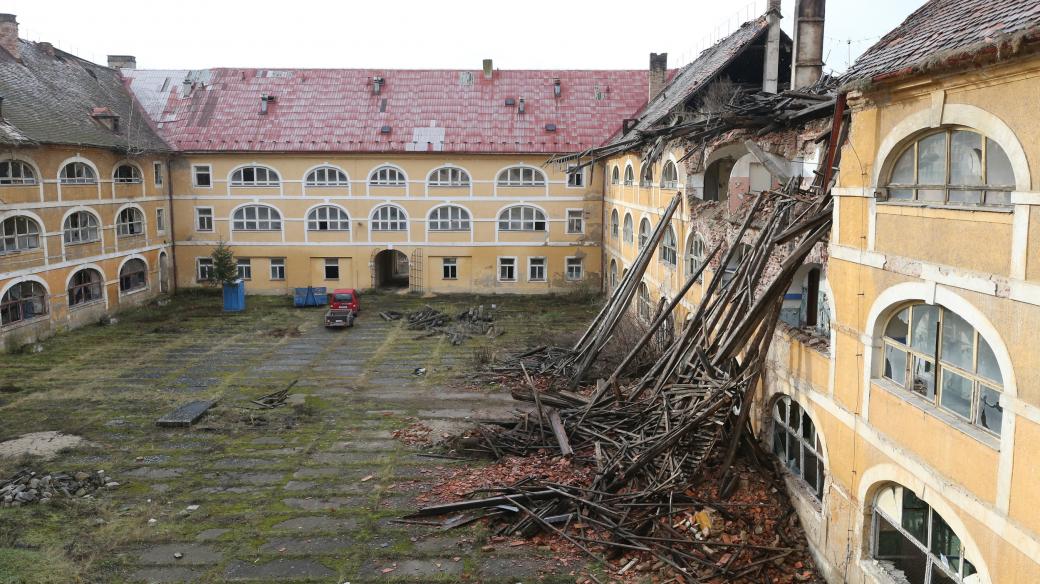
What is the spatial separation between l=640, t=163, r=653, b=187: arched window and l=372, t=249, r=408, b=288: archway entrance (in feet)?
50.2

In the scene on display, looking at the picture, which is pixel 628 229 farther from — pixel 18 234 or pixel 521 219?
pixel 18 234

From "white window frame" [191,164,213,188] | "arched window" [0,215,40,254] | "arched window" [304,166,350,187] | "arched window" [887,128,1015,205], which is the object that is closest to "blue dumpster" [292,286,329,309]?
"arched window" [304,166,350,187]

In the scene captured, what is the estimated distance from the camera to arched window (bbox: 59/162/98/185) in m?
28.4

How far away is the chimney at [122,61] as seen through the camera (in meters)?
40.1

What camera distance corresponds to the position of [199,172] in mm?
36562

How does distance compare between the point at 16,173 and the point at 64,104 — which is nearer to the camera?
the point at 16,173

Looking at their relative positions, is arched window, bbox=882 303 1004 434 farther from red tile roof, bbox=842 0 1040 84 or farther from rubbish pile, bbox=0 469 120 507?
rubbish pile, bbox=0 469 120 507

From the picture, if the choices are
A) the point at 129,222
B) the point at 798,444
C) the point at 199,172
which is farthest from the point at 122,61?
the point at 798,444

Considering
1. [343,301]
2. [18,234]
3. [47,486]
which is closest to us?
[47,486]

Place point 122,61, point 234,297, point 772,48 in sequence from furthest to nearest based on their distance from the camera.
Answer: point 122,61 < point 234,297 < point 772,48

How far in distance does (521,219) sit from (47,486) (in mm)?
25327

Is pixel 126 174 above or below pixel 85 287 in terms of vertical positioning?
above

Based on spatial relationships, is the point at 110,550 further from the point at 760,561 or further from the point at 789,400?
the point at 789,400

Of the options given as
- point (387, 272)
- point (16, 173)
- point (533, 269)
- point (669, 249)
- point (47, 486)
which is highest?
point (16, 173)
